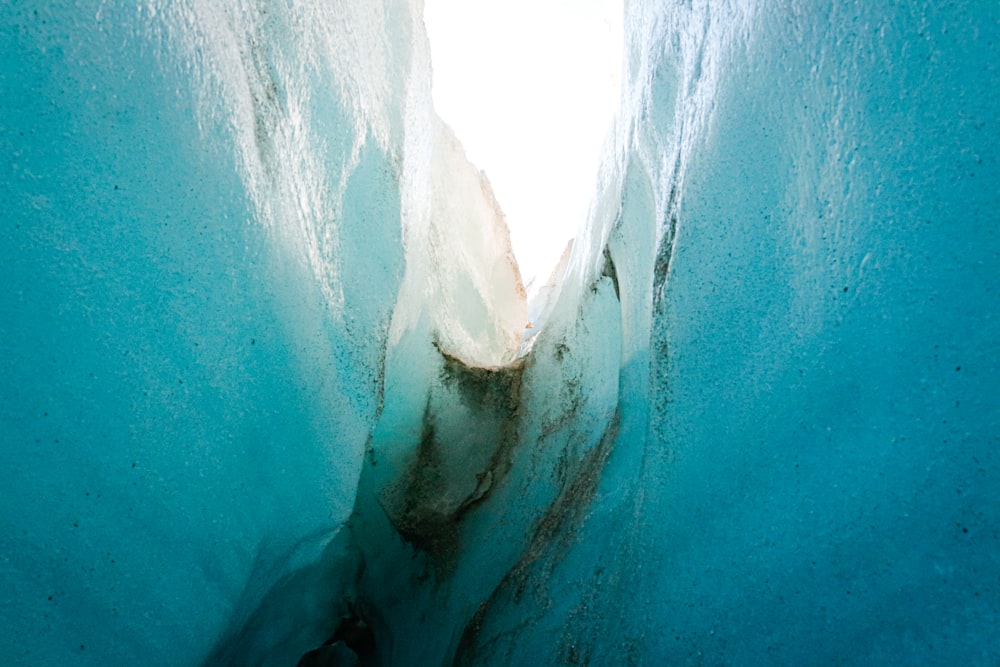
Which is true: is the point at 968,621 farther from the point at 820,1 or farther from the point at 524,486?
the point at 524,486

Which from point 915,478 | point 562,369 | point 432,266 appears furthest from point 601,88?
point 915,478

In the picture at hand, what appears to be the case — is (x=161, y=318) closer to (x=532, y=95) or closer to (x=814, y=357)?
(x=814, y=357)

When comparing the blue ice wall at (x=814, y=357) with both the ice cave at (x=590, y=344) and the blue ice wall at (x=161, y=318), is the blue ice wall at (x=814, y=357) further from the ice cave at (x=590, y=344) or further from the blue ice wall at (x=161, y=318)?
the blue ice wall at (x=161, y=318)

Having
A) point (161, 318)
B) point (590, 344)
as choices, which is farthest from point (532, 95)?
point (161, 318)

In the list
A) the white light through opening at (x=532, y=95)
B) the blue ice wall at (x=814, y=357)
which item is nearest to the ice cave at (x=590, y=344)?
the blue ice wall at (x=814, y=357)

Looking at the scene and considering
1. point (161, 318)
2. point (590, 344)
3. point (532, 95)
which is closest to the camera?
point (161, 318)

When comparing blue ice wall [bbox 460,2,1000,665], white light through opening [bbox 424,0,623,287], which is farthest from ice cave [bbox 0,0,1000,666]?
white light through opening [bbox 424,0,623,287]
